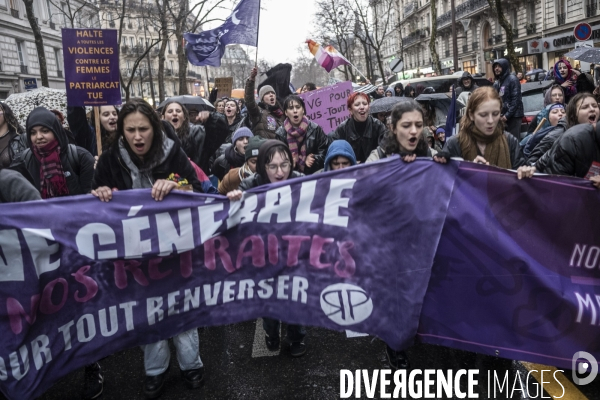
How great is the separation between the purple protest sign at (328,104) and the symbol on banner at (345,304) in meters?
5.15

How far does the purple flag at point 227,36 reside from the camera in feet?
24.1

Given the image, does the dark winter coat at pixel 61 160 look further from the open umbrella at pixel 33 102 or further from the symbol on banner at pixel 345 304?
the open umbrella at pixel 33 102

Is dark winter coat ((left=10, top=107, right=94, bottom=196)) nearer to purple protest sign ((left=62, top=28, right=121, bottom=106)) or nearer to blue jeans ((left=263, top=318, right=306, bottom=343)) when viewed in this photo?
purple protest sign ((left=62, top=28, right=121, bottom=106))

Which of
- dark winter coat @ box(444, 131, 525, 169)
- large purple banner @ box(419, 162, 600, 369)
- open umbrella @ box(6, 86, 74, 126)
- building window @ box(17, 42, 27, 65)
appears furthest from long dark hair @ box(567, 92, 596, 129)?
building window @ box(17, 42, 27, 65)

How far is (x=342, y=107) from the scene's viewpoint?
8.18 metres

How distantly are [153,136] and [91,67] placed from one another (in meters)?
2.47

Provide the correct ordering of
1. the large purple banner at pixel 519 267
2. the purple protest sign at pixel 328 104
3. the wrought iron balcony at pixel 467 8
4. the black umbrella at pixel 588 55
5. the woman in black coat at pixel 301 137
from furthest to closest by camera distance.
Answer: the wrought iron balcony at pixel 467 8 → the black umbrella at pixel 588 55 → the purple protest sign at pixel 328 104 → the woman in black coat at pixel 301 137 → the large purple banner at pixel 519 267

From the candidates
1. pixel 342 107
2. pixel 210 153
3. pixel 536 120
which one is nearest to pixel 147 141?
pixel 210 153

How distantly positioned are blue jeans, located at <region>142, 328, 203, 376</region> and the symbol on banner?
897 mm

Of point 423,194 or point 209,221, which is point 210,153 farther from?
point 423,194

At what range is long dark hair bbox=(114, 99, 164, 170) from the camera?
3.35m

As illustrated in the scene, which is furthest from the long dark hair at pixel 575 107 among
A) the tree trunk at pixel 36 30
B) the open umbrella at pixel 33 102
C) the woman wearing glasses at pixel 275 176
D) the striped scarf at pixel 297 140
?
the tree trunk at pixel 36 30

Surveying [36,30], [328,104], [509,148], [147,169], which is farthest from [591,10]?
[147,169]

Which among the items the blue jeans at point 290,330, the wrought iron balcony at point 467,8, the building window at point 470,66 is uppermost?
the wrought iron balcony at point 467,8
